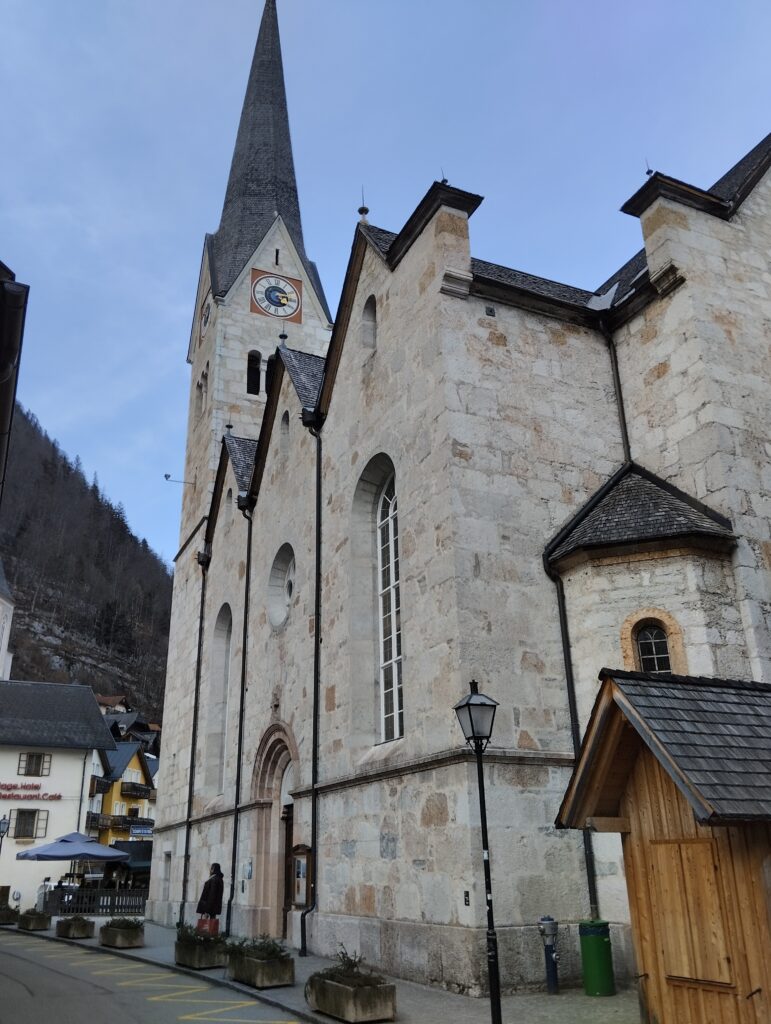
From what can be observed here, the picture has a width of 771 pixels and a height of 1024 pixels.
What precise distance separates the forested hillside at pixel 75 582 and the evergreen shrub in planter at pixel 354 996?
302 feet

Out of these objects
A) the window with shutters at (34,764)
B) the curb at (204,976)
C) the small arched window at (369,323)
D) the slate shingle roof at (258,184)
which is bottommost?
the curb at (204,976)

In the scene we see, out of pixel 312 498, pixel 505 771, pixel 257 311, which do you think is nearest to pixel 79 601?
pixel 257 311

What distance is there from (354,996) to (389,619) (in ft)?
22.2

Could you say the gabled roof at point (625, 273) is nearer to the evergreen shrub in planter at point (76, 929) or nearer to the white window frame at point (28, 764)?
the evergreen shrub in planter at point (76, 929)

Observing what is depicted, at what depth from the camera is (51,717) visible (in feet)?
149

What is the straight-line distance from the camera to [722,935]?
581 centimetres

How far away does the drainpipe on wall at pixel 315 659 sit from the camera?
1445 cm

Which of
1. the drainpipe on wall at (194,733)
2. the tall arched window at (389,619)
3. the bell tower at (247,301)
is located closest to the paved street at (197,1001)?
the tall arched window at (389,619)

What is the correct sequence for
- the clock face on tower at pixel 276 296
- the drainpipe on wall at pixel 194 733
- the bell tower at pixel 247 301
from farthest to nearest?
the clock face on tower at pixel 276 296 < the bell tower at pixel 247 301 < the drainpipe on wall at pixel 194 733

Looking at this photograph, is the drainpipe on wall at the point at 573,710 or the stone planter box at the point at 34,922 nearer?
the drainpipe on wall at the point at 573,710

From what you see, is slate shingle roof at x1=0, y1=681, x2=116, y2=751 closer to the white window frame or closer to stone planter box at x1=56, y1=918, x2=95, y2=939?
the white window frame

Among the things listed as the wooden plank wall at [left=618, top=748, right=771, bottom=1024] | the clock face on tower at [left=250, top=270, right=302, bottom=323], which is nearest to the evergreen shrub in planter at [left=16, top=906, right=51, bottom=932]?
the wooden plank wall at [left=618, top=748, right=771, bottom=1024]

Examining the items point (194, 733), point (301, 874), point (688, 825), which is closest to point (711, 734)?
point (688, 825)

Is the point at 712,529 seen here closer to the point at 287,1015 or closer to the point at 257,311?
the point at 287,1015
